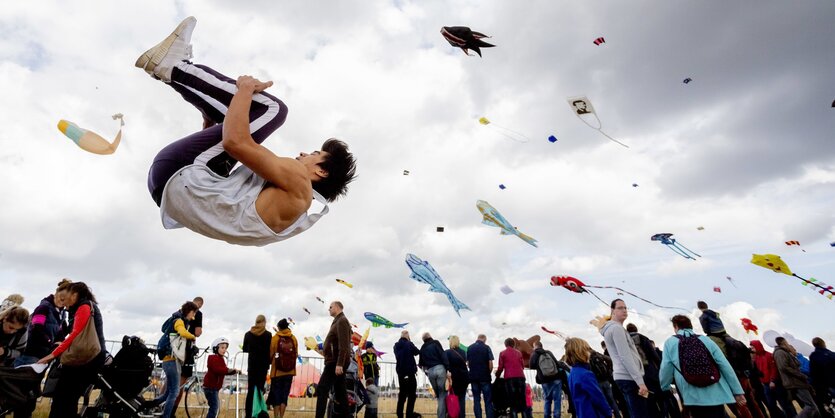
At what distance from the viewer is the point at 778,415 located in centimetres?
970

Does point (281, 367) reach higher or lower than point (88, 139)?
lower

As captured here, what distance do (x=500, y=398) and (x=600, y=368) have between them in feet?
8.76

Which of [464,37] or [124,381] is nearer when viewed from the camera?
[464,37]

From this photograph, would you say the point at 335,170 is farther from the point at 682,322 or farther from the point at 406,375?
the point at 406,375

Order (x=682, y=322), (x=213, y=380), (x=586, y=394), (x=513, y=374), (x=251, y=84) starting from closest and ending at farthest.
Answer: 1. (x=251, y=84)
2. (x=682, y=322)
3. (x=586, y=394)
4. (x=213, y=380)
5. (x=513, y=374)

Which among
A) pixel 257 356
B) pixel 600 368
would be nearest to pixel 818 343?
pixel 600 368

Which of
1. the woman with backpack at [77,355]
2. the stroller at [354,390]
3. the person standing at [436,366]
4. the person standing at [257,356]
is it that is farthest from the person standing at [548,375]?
the woman with backpack at [77,355]

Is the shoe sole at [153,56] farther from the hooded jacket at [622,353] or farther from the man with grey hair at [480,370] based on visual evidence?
the man with grey hair at [480,370]

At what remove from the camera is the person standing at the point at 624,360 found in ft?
20.4

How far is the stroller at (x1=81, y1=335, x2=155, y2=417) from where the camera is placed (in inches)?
249

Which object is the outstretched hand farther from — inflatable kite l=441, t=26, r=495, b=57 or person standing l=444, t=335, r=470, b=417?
person standing l=444, t=335, r=470, b=417

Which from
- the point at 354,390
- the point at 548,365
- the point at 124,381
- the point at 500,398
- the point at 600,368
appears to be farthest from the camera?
the point at 500,398

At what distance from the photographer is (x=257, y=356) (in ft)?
Result: 25.1

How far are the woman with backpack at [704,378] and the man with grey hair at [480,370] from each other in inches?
197
